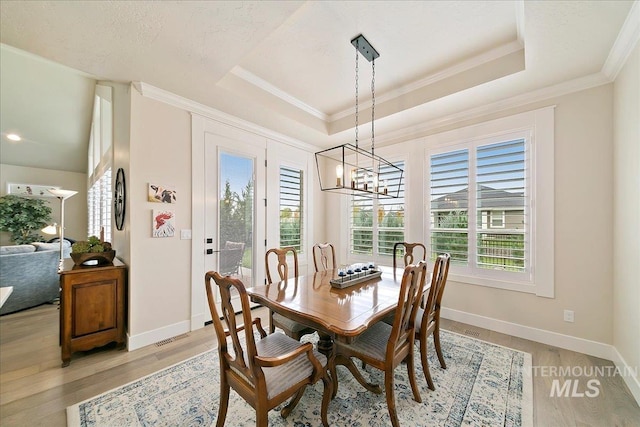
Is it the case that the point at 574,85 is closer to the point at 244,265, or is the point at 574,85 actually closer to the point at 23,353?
the point at 244,265

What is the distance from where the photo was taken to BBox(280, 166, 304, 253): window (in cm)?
411

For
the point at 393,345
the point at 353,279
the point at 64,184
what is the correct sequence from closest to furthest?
the point at 393,345 → the point at 353,279 → the point at 64,184

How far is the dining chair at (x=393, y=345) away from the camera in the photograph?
4.91 feet

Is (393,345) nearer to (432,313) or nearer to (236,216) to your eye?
(432,313)

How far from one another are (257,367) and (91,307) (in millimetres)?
2232

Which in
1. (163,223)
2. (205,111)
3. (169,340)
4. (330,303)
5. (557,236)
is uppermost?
(205,111)

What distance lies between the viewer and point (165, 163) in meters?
2.79

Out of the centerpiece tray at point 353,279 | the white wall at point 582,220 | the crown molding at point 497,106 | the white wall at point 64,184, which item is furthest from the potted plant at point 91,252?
the white wall at point 64,184

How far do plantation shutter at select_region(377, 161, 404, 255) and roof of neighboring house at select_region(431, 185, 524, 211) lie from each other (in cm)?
53

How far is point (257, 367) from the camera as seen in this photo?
4.03 ft

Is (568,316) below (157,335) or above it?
above

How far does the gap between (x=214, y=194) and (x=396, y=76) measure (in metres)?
2.67

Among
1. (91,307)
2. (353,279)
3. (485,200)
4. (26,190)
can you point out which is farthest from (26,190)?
(485,200)

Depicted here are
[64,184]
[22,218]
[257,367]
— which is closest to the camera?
[257,367]
